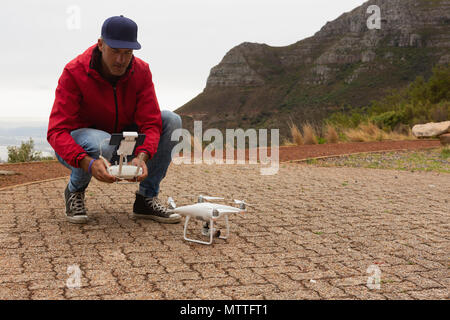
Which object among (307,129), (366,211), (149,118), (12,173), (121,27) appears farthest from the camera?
(307,129)

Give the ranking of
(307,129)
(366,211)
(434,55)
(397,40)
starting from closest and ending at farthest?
1. (366,211)
2. (307,129)
3. (434,55)
4. (397,40)

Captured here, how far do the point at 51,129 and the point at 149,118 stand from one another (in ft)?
2.52

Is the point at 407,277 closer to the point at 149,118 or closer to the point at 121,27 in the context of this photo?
the point at 149,118

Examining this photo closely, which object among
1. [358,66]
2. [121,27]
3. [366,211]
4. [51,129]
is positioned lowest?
[366,211]

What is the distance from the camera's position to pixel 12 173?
7574 millimetres

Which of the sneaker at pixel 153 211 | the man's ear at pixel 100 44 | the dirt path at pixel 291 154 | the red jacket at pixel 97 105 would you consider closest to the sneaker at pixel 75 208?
the sneaker at pixel 153 211

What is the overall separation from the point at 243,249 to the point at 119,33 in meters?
1.79

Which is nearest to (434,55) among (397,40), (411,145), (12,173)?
(397,40)

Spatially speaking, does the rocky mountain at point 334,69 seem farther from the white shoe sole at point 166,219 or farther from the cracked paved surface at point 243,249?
the white shoe sole at point 166,219

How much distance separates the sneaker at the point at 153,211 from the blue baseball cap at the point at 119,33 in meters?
1.41

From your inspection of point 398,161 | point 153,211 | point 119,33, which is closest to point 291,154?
point 398,161

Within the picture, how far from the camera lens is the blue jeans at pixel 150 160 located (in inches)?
156

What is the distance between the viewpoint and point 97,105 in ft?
13.4

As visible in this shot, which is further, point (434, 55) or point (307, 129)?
point (434, 55)
